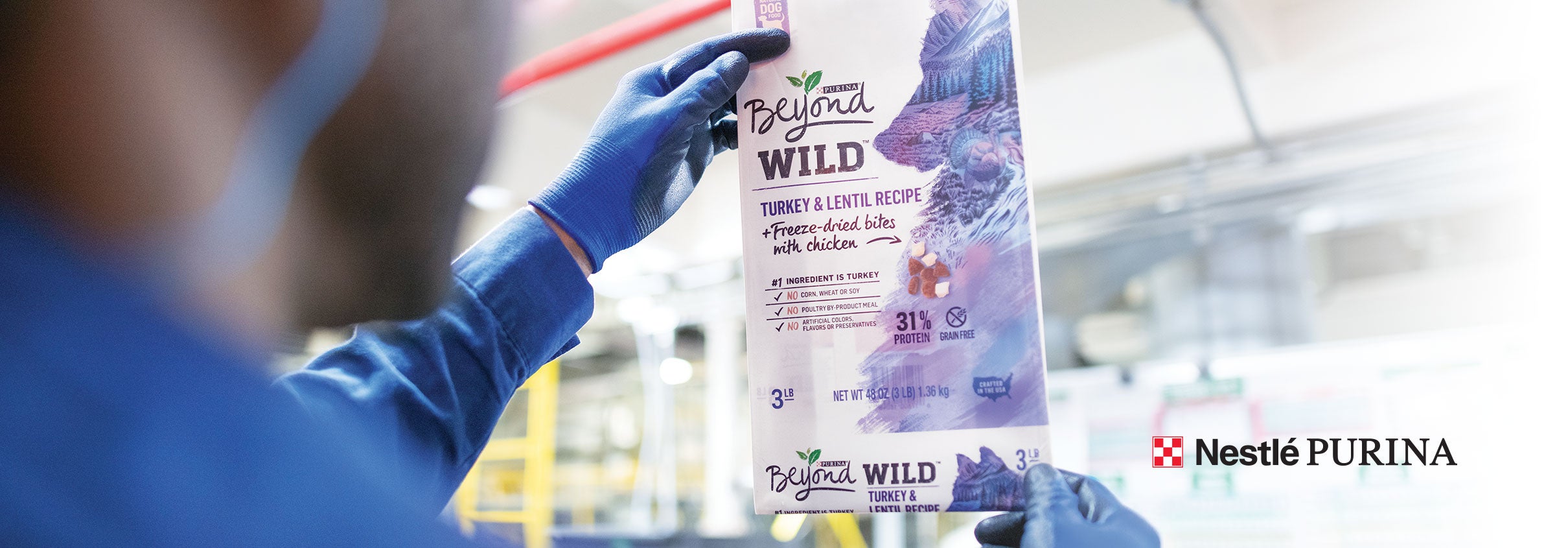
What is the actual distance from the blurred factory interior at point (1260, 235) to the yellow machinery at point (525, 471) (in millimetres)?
136

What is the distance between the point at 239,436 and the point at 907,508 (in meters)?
0.44

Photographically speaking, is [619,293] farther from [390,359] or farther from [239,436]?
[239,436]

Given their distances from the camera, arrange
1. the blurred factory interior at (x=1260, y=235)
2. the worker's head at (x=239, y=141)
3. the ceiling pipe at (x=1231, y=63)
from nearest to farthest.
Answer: the worker's head at (x=239, y=141) → the ceiling pipe at (x=1231, y=63) → the blurred factory interior at (x=1260, y=235)

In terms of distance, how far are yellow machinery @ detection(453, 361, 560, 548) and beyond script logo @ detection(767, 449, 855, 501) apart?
2455mm

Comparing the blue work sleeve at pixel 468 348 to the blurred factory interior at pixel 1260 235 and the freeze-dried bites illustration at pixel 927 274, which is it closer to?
the freeze-dried bites illustration at pixel 927 274

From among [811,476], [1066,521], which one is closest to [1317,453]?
[1066,521]

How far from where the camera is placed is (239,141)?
1.28 feet

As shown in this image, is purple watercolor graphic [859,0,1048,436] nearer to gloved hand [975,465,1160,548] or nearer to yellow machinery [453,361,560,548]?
gloved hand [975,465,1160,548]

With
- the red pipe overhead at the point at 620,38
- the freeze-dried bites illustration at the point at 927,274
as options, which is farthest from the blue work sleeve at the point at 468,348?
the red pipe overhead at the point at 620,38

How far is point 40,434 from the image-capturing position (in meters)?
0.33

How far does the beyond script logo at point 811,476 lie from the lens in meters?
0.66

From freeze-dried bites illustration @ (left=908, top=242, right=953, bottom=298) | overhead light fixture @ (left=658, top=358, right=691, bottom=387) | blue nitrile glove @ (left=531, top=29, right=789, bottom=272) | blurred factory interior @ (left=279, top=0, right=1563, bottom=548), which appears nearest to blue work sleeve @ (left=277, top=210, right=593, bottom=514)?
blue nitrile glove @ (left=531, top=29, right=789, bottom=272)

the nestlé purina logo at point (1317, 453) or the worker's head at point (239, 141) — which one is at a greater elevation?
the worker's head at point (239, 141)

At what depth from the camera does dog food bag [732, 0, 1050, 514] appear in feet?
2.10
